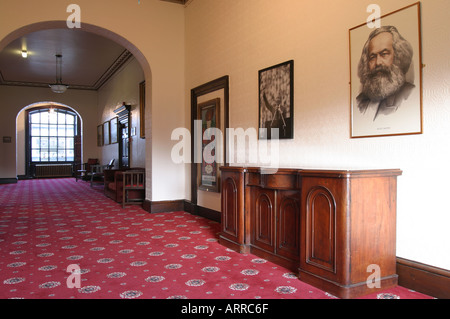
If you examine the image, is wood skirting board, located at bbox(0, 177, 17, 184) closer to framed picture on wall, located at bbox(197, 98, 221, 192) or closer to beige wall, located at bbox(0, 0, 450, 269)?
beige wall, located at bbox(0, 0, 450, 269)

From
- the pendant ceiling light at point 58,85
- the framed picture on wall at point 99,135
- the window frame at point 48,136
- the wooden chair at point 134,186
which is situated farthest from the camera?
the window frame at point 48,136

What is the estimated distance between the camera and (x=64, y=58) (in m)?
12.2

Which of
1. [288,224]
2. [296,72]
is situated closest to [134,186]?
[296,72]

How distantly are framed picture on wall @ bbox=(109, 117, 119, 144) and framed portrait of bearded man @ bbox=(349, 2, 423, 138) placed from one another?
10.9 m

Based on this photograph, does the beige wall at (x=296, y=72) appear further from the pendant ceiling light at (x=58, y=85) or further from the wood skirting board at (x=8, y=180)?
the wood skirting board at (x=8, y=180)

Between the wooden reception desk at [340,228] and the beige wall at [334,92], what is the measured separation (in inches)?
9.0

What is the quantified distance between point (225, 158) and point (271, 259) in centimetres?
253

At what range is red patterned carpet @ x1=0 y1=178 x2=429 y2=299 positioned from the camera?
3.14 m

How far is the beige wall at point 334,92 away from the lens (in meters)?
3.02

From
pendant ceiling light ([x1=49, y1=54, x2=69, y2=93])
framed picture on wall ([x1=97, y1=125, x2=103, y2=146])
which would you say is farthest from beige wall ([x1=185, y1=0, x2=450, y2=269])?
framed picture on wall ([x1=97, y1=125, x2=103, y2=146])

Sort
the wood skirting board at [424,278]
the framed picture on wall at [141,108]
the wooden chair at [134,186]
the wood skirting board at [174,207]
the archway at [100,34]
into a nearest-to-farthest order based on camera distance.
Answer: the wood skirting board at [424,278]
the archway at [100,34]
the wood skirting board at [174,207]
the wooden chair at [134,186]
the framed picture on wall at [141,108]

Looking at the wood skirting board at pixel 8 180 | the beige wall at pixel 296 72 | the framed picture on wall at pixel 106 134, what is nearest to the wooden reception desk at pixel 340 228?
the beige wall at pixel 296 72

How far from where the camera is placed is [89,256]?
4309mm
